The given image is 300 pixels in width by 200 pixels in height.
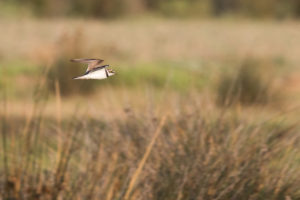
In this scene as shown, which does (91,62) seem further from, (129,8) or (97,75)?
(129,8)

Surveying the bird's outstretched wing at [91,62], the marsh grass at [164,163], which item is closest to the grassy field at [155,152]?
the marsh grass at [164,163]

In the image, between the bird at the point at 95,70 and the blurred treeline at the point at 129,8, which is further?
the blurred treeline at the point at 129,8

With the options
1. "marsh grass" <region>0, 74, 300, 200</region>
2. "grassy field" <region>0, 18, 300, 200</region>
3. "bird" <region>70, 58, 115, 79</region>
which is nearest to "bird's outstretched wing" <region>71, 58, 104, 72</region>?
"bird" <region>70, 58, 115, 79</region>

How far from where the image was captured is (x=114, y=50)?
16969mm

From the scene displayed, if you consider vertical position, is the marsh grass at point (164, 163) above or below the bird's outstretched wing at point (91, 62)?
below

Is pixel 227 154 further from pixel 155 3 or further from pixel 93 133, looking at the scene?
pixel 155 3

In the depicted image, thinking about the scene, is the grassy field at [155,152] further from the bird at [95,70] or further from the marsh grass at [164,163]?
the bird at [95,70]

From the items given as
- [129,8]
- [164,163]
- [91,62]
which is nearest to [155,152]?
[164,163]

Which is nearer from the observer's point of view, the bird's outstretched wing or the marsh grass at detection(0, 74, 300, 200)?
the bird's outstretched wing

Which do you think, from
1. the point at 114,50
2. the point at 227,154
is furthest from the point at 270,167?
the point at 114,50

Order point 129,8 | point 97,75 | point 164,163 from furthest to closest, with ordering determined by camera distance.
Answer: point 129,8, point 164,163, point 97,75

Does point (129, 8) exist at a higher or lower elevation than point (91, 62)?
lower

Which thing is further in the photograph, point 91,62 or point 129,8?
point 129,8

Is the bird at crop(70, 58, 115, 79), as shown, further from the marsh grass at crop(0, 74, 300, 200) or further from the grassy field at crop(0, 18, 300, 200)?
the marsh grass at crop(0, 74, 300, 200)
